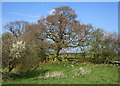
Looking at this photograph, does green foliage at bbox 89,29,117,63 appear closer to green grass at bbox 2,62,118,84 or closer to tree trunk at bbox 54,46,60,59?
green grass at bbox 2,62,118,84

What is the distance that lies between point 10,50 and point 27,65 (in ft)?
6.49

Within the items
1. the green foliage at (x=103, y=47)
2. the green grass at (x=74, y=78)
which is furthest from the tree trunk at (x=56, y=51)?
the green grass at (x=74, y=78)

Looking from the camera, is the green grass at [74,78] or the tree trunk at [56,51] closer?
the green grass at [74,78]

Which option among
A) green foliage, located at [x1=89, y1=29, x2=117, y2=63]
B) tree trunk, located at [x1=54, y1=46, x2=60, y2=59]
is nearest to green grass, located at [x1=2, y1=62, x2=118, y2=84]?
green foliage, located at [x1=89, y1=29, x2=117, y2=63]

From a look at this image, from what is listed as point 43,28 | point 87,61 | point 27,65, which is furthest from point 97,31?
point 27,65

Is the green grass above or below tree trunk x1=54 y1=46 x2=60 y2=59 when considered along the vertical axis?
below

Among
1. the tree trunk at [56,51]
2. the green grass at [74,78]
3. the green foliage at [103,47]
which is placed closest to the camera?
the green grass at [74,78]

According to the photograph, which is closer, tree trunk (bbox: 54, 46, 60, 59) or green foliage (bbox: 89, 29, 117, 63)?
green foliage (bbox: 89, 29, 117, 63)

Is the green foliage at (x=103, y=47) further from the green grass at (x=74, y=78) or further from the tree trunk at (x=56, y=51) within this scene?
the tree trunk at (x=56, y=51)

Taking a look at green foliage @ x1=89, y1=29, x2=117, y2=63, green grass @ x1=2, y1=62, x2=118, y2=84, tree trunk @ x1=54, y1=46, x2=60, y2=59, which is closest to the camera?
green grass @ x1=2, y1=62, x2=118, y2=84

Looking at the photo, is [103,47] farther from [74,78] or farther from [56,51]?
[74,78]

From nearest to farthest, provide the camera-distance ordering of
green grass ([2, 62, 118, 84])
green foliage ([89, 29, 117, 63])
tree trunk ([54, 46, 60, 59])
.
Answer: green grass ([2, 62, 118, 84]), green foliage ([89, 29, 117, 63]), tree trunk ([54, 46, 60, 59])

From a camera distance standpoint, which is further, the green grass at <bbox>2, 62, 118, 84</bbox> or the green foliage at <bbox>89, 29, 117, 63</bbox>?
the green foliage at <bbox>89, 29, 117, 63</bbox>

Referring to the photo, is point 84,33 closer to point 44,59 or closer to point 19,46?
point 44,59
